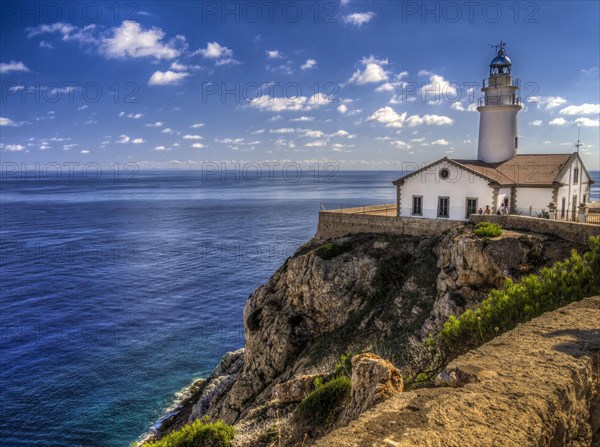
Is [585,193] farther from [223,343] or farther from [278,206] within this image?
[278,206]

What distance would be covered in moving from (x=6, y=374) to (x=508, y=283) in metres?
37.4

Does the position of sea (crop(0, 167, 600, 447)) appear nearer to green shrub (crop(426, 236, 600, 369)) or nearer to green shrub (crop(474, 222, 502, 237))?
green shrub (crop(474, 222, 502, 237))

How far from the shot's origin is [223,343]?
41.9 m

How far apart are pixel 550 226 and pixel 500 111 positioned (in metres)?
16.5

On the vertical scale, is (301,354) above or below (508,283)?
below

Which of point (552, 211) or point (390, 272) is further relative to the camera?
point (552, 211)

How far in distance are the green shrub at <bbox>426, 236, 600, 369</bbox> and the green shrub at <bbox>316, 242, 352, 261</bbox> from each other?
59.8 ft

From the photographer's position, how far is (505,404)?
697 cm

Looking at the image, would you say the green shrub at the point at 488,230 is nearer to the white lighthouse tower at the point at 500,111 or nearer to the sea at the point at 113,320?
the white lighthouse tower at the point at 500,111

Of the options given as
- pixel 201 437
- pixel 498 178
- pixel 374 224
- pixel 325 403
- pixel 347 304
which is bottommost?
pixel 201 437

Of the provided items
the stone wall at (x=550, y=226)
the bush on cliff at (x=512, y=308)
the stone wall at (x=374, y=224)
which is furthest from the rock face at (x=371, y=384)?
A: the stone wall at (x=374, y=224)

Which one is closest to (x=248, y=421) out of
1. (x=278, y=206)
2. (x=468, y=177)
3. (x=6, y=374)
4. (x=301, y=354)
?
(x=301, y=354)

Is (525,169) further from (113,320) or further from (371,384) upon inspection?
(113,320)

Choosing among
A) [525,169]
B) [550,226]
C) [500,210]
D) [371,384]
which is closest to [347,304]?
[550,226]
